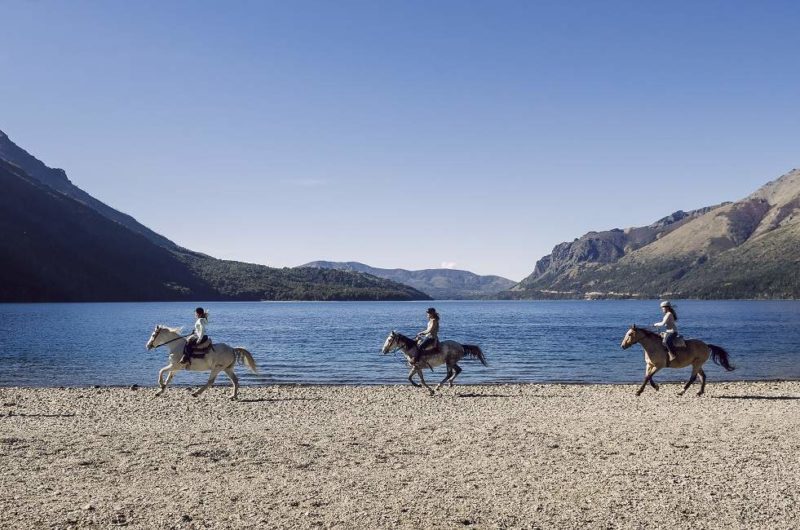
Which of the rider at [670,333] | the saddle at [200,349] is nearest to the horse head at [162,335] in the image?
the saddle at [200,349]

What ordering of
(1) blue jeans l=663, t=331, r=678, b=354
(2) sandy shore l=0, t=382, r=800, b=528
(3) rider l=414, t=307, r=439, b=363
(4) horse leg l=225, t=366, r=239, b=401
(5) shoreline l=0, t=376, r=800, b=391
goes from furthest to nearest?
(5) shoreline l=0, t=376, r=800, b=391 → (3) rider l=414, t=307, r=439, b=363 → (1) blue jeans l=663, t=331, r=678, b=354 → (4) horse leg l=225, t=366, r=239, b=401 → (2) sandy shore l=0, t=382, r=800, b=528

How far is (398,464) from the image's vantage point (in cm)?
1337

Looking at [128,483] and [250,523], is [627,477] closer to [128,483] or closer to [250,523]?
[250,523]

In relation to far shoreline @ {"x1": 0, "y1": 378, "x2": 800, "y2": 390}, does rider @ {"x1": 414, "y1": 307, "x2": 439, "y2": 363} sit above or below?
above

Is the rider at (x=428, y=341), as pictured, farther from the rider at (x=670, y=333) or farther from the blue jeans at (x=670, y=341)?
the blue jeans at (x=670, y=341)

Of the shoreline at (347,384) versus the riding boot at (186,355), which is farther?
the shoreline at (347,384)

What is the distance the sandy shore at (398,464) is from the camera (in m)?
10.1

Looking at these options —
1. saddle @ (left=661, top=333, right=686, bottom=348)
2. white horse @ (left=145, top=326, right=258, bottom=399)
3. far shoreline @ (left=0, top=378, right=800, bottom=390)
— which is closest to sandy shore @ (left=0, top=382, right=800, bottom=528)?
white horse @ (left=145, top=326, right=258, bottom=399)

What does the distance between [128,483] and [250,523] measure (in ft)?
11.0

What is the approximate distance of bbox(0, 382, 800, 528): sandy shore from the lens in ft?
33.2

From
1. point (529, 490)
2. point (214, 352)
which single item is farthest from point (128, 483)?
point (214, 352)

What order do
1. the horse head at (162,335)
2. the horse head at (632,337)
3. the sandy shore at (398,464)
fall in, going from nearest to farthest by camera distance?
the sandy shore at (398,464)
the horse head at (162,335)
the horse head at (632,337)

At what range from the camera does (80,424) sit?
18.3 meters

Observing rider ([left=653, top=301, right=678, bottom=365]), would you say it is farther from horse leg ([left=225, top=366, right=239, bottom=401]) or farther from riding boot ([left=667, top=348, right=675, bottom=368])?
horse leg ([left=225, top=366, right=239, bottom=401])
